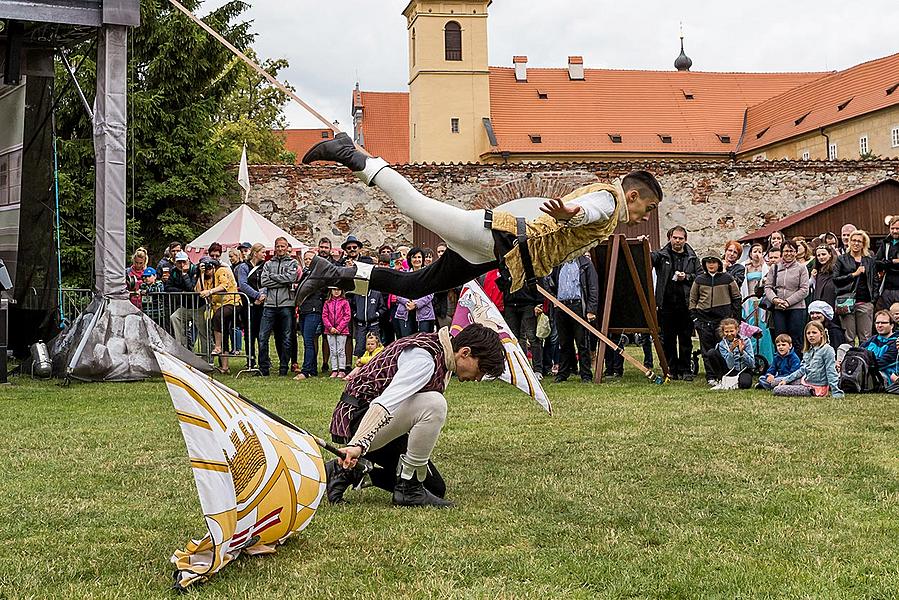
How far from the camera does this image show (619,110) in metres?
48.4

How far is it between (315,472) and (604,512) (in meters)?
1.51

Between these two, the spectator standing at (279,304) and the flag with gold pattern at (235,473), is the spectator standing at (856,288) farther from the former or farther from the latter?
the flag with gold pattern at (235,473)

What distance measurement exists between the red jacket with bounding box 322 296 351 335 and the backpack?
5.66 m

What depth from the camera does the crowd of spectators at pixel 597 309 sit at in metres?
11.0

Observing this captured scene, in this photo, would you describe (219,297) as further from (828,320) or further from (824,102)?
(824,102)

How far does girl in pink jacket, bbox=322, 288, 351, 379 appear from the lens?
12414 mm

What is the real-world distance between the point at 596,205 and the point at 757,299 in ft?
26.1

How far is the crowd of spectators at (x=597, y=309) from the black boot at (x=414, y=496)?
598 centimetres

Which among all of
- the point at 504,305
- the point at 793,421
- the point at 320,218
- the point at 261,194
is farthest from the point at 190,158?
the point at 793,421

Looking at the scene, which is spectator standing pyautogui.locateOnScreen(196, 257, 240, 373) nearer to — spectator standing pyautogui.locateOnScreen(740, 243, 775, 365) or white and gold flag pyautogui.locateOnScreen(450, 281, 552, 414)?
white and gold flag pyautogui.locateOnScreen(450, 281, 552, 414)

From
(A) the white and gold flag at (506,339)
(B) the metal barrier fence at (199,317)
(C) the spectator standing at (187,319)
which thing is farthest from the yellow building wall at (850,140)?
(A) the white and gold flag at (506,339)

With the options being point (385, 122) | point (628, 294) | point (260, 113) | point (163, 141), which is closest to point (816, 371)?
point (628, 294)

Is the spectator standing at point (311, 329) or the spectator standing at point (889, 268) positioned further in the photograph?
the spectator standing at point (311, 329)

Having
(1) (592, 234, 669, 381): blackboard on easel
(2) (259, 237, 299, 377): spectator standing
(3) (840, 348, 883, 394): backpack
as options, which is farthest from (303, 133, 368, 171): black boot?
(2) (259, 237, 299, 377): spectator standing
